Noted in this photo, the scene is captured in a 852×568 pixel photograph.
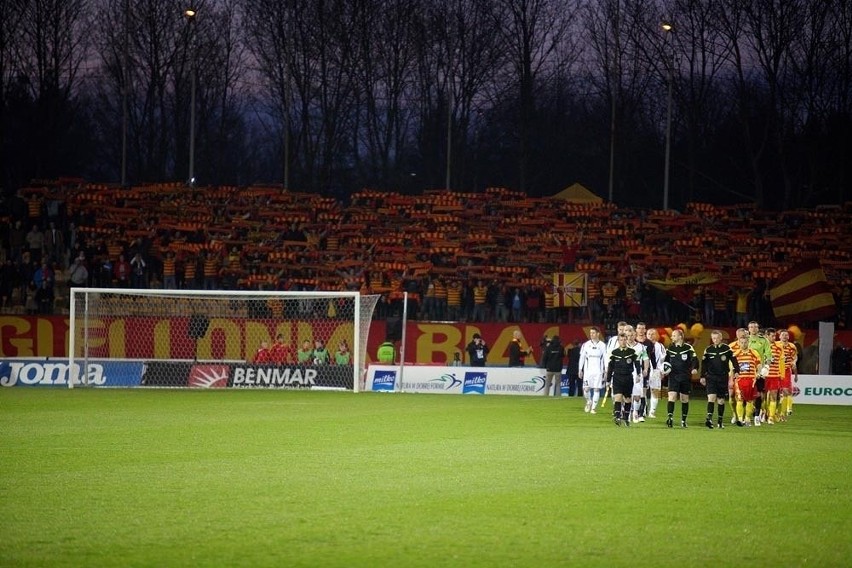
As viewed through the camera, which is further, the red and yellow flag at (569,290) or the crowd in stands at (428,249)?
the red and yellow flag at (569,290)

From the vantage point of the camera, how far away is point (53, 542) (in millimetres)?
9305

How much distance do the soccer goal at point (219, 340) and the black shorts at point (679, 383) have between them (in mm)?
12065

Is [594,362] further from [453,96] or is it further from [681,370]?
[453,96]

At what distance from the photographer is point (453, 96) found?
5928cm

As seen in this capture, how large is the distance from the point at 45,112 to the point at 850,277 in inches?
1498

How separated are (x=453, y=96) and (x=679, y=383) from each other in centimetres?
3891

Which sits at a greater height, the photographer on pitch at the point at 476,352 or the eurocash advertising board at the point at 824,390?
the photographer on pitch at the point at 476,352

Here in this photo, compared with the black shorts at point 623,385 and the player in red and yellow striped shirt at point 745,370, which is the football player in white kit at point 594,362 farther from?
the black shorts at point 623,385

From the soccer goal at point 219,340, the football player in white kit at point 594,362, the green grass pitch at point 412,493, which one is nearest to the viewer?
the green grass pitch at point 412,493

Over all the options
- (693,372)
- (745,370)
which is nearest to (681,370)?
(693,372)

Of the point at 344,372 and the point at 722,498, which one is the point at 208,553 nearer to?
the point at 722,498

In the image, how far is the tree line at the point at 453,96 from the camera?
54656mm

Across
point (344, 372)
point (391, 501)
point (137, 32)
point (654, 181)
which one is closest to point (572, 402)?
point (344, 372)

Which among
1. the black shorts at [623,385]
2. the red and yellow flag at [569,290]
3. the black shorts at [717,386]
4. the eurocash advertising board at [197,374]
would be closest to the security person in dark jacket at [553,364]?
the eurocash advertising board at [197,374]
